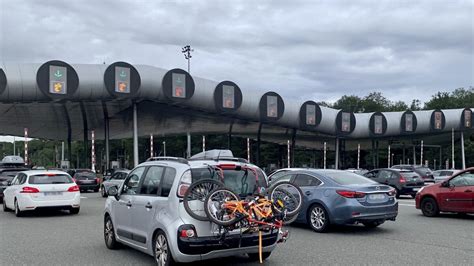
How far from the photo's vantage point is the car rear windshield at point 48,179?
1655cm

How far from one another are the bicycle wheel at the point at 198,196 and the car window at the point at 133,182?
1758mm

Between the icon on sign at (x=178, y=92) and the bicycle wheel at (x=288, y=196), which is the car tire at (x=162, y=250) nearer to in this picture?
the bicycle wheel at (x=288, y=196)

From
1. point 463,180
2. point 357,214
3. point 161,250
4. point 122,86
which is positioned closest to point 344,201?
point 357,214

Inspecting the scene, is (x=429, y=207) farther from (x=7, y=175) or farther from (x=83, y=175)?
(x=83, y=175)

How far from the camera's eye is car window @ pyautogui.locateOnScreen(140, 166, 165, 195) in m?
8.42

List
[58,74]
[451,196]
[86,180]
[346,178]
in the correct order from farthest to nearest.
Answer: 1. [58,74]
2. [86,180]
3. [451,196]
4. [346,178]

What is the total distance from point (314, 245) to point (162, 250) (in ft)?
12.3

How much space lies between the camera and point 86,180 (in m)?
31.4

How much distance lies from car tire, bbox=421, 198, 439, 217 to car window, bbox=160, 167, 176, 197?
10.00 m

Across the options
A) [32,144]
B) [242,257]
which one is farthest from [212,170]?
[32,144]

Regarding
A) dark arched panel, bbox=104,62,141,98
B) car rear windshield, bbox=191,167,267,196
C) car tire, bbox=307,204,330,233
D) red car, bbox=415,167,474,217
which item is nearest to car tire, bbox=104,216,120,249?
car rear windshield, bbox=191,167,267,196

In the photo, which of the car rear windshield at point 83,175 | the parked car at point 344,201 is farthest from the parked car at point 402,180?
the car rear windshield at point 83,175

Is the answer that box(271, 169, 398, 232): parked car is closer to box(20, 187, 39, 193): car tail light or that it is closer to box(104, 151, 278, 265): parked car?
box(104, 151, 278, 265): parked car

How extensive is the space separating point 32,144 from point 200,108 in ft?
421
